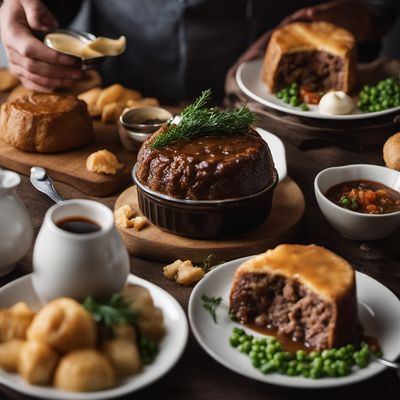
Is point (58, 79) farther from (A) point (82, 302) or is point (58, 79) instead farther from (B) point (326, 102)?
(A) point (82, 302)

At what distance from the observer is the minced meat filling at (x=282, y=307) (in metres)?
2.19

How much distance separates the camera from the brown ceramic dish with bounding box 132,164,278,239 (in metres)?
2.67

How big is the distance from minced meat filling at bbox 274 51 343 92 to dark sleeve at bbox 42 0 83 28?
142 centimetres

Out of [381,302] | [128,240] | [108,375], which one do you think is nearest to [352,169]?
[381,302]

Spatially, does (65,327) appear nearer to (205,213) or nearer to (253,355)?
(253,355)

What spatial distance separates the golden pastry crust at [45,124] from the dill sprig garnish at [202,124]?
69 cm

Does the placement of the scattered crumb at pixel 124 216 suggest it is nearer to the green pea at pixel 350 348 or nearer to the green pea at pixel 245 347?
the green pea at pixel 245 347

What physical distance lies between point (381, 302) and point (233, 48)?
8.54 ft

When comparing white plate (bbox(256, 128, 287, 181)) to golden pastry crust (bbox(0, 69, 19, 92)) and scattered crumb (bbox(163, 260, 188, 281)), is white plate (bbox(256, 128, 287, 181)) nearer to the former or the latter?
scattered crumb (bbox(163, 260, 188, 281))

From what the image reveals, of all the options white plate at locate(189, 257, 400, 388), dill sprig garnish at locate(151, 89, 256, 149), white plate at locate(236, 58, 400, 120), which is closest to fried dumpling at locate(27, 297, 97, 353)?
white plate at locate(189, 257, 400, 388)

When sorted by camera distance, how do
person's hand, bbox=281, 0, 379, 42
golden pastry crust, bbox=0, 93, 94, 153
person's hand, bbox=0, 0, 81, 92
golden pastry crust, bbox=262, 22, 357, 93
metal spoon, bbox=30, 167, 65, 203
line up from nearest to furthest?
metal spoon, bbox=30, 167, 65, 203 → golden pastry crust, bbox=0, 93, 94, 153 → person's hand, bbox=0, 0, 81, 92 → golden pastry crust, bbox=262, 22, 357, 93 → person's hand, bbox=281, 0, 379, 42

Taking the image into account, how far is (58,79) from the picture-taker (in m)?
3.63

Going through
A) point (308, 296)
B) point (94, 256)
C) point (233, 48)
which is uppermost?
point (94, 256)

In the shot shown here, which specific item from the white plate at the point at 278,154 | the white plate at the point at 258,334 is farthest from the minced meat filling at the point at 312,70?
the white plate at the point at 258,334
